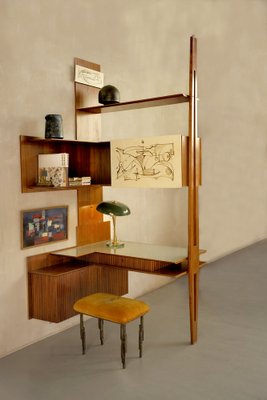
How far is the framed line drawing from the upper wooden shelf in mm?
285

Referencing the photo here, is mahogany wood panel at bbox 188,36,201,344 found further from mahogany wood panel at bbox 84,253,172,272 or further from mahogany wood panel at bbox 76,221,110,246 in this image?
mahogany wood panel at bbox 76,221,110,246

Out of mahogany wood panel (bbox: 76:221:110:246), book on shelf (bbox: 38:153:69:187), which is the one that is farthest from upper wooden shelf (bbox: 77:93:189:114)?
mahogany wood panel (bbox: 76:221:110:246)

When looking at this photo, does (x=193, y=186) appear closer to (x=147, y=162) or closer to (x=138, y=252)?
(x=147, y=162)

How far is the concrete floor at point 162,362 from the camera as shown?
269cm

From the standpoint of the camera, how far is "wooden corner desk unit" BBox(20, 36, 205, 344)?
3295 mm

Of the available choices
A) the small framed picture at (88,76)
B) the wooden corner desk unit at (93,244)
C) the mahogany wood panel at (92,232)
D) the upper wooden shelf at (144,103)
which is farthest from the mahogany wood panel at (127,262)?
the small framed picture at (88,76)

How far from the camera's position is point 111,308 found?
119 inches

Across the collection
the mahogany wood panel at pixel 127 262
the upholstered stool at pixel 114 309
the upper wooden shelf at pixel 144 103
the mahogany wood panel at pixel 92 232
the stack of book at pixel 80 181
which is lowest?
the upholstered stool at pixel 114 309

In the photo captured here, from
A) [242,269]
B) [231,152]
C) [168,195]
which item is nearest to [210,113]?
[231,152]

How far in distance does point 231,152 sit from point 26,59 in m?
4.30

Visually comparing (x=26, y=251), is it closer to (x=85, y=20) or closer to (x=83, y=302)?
(x=83, y=302)

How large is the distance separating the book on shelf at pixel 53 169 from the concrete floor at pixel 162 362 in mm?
1304

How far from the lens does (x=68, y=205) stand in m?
3.79

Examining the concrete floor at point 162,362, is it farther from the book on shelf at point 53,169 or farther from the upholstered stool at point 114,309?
the book on shelf at point 53,169
